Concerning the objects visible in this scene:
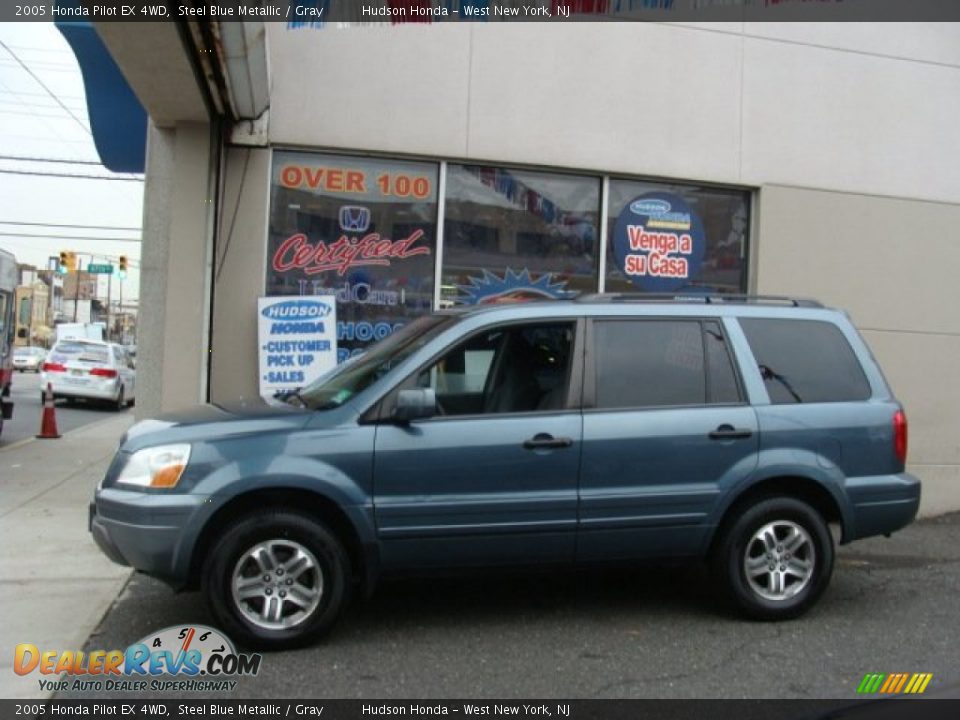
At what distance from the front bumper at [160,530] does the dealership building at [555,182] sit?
3351 mm

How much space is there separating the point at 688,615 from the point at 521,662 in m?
1.31

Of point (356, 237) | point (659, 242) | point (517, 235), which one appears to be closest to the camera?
point (356, 237)

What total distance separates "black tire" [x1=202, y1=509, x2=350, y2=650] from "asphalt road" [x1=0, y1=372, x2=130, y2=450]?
10.2 meters

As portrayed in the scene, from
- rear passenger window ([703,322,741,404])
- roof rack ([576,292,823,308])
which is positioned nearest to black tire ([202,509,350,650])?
roof rack ([576,292,823,308])

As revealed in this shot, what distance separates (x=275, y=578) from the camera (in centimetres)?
438

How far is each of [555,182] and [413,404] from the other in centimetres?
474

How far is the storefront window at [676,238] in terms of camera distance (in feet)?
28.6

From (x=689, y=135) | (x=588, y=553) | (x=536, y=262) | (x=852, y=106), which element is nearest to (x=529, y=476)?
(x=588, y=553)

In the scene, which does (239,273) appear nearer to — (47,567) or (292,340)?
(292,340)

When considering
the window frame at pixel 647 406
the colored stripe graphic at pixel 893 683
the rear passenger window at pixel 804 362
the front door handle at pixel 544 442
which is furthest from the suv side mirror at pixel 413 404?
the colored stripe graphic at pixel 893 683

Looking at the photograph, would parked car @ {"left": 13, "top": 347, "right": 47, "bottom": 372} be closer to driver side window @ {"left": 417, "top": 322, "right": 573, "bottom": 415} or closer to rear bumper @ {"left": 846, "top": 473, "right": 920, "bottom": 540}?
driver side window @ {"left": 417, "top": 322, "right": 573, "bottom": 415}

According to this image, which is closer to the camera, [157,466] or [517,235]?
[157,466]

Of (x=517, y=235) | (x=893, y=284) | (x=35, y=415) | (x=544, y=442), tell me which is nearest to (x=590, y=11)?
(x=517, y=235)
